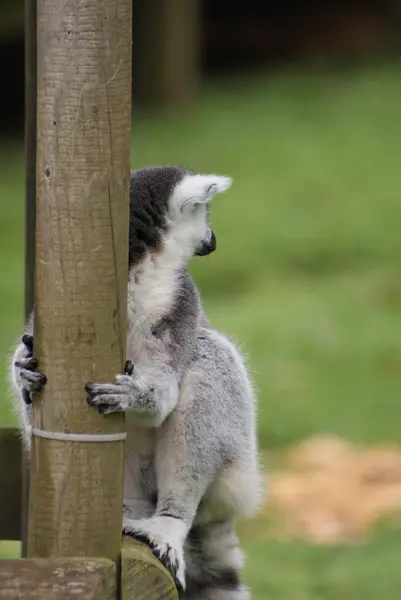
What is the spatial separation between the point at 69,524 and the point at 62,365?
0.36 meters

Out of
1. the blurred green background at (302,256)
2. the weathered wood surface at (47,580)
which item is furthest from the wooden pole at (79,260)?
the blurred green background at (302,256)

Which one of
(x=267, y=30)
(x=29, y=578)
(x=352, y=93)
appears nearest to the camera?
(x=29, y=578)

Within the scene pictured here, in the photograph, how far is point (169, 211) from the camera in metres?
3.74

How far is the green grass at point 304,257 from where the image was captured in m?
6.77

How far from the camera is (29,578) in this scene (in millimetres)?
2939

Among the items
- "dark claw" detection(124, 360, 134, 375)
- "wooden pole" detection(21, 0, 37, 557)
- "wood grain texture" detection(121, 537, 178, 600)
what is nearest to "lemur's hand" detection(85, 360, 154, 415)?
"dark claw" detection(124, 360, 134, 375)

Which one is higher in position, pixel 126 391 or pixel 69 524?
pixel 126 391

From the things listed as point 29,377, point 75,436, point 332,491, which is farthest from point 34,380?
point 332,491

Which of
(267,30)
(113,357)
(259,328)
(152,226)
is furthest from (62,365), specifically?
(267,30)

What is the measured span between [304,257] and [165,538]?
28.3ft

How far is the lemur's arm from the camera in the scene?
11.2ft

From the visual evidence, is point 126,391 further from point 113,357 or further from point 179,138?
point 179,138

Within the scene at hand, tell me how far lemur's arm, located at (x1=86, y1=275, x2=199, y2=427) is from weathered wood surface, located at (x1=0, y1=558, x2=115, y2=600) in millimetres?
448

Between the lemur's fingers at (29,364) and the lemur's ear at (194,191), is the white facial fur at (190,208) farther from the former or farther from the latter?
the lemur's fingers at (29,364)
